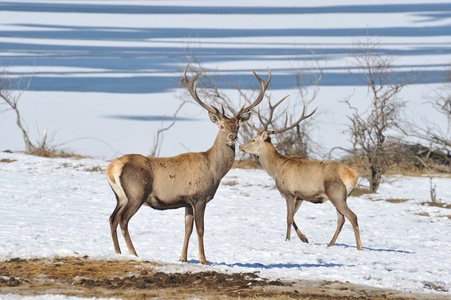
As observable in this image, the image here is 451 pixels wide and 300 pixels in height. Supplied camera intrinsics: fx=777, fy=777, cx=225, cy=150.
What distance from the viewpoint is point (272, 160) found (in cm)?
1443

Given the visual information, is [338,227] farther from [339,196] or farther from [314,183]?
[314,183]

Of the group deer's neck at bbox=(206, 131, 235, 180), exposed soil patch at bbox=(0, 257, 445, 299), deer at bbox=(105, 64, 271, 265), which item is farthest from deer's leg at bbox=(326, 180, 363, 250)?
exposed soil patch at bbox=(0, 257, 445, 299)

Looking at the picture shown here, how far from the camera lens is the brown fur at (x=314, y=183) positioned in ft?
42.1

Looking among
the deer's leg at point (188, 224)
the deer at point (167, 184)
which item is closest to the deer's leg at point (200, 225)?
the deer at point (167, 184)

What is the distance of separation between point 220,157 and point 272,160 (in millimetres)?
3491

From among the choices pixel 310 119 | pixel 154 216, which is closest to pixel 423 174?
pixel 310 119

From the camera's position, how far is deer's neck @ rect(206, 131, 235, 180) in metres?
11.0

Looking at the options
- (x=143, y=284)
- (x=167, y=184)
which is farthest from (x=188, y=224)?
(x=143, y=284)

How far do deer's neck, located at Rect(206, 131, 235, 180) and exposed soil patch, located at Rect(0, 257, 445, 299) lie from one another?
75.1 inches

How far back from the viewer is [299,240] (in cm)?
1330

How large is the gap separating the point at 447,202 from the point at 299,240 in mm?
6351

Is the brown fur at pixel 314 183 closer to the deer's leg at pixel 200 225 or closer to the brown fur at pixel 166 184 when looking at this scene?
the brown fur at pixel 166 184

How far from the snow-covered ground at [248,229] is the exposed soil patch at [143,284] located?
0.39 m

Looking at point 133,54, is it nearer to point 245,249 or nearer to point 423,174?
point 423,174
